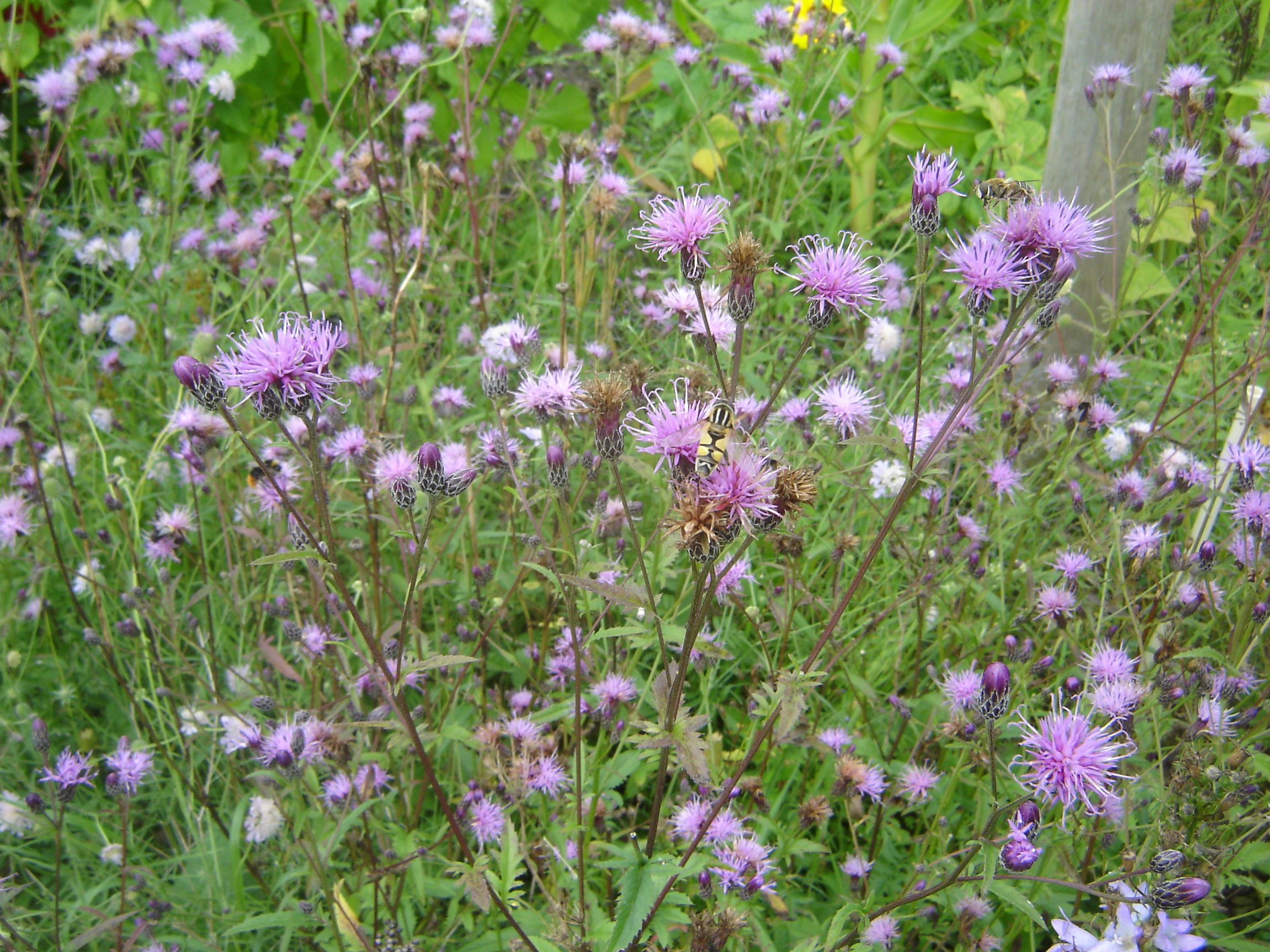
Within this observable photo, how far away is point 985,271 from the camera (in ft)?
4.46

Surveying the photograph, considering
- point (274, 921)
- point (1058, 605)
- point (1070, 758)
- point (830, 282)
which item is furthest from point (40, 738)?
point (1058, 605)

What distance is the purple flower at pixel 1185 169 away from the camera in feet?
7.64

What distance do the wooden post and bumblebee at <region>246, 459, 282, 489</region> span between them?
2.23 m

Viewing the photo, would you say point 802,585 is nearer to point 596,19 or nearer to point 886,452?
point 886,452

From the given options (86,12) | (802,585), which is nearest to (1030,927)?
(802,585)

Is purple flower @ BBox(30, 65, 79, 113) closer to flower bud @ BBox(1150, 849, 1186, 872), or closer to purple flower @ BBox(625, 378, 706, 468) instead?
purple flower @ BBox(625, 378, 706, 468)

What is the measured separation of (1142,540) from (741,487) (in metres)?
1.41

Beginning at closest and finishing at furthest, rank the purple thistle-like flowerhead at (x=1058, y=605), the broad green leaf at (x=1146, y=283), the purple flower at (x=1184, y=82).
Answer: the purple thistle-like flowerhead at (x=1058, y=605) → the purple flower at (x=1184, y=82) → the broad green leaf at (x=1146, y=283)

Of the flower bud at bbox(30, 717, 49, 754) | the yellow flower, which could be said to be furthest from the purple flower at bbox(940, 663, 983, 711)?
the yellow flower

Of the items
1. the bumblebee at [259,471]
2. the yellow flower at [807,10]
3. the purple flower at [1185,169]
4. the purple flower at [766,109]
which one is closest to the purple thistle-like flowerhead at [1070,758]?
the bumblebee at [259,471]

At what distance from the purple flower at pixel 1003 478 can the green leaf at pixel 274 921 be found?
5.66ft

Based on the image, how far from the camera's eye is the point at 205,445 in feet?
7.01

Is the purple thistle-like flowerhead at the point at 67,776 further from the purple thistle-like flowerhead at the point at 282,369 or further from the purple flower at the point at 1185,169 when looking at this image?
the purple flower at the point at 1185,169

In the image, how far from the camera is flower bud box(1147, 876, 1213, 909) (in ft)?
4.01
